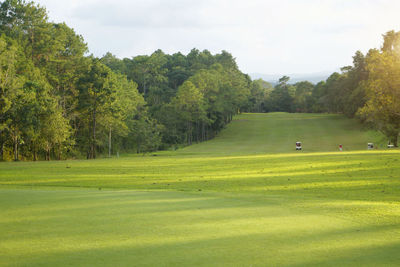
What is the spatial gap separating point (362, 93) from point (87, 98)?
157 feet

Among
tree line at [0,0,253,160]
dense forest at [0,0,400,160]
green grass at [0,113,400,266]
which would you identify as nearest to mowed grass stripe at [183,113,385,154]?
dense forest at [0,0,400,160]

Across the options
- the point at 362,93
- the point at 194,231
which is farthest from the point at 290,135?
the point at 194,231

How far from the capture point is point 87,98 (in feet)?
168

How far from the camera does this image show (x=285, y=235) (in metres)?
6.74

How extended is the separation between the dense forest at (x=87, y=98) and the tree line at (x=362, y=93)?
0.10 m

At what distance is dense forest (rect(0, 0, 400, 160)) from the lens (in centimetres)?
3834

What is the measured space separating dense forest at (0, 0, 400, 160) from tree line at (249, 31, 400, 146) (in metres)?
0.10

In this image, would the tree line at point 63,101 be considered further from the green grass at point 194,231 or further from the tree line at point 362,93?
the green grass at point 194,231

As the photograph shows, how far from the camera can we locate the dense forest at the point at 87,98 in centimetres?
3834

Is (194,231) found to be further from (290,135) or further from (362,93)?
(290,135)

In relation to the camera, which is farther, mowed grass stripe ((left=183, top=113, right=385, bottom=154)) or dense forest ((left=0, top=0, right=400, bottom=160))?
mowed grass stripe ((left=183, top=113, right=385, bottom=154))

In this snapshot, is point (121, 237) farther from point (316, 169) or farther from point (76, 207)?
point (316, 169)

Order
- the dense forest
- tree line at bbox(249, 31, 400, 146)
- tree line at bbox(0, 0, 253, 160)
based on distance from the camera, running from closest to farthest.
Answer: tree line at bbox(249, 31, 400, 146) < the dense forest < tree line at bbox(0, 0, 253, 160)

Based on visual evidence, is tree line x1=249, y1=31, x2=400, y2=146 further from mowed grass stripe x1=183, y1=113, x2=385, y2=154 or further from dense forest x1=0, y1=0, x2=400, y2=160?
mowed grass stripe x1=183, y1=113, x2=385, y2=154
